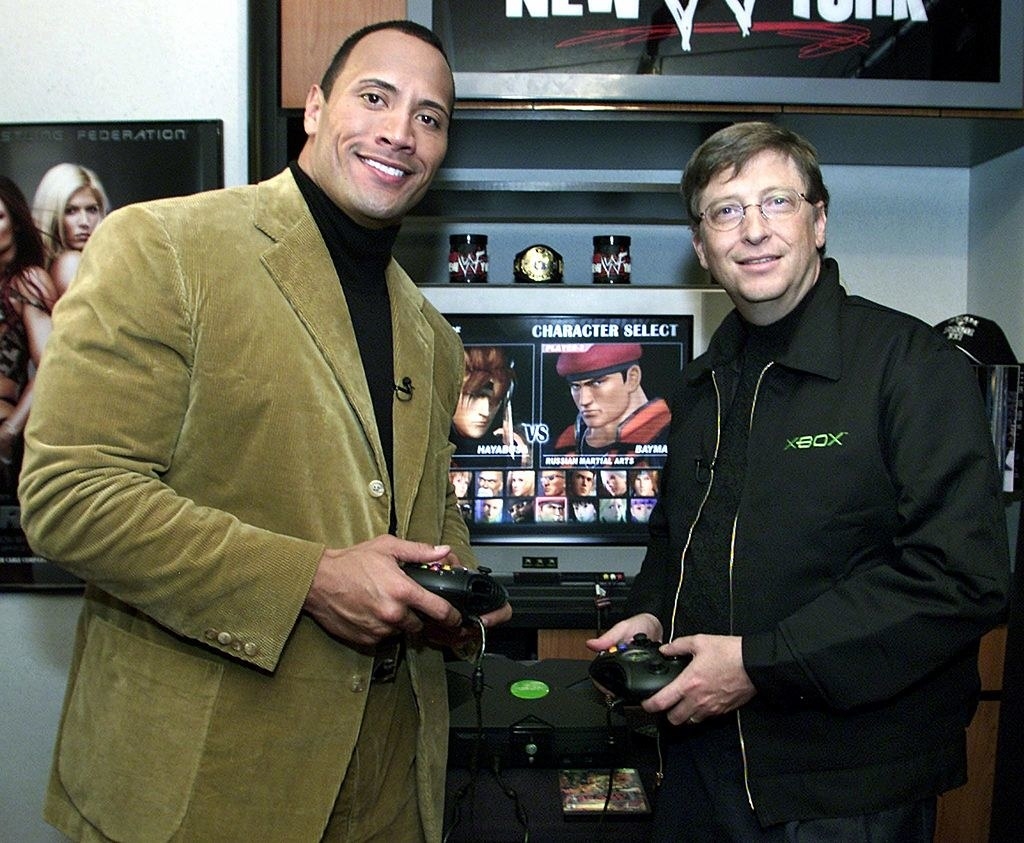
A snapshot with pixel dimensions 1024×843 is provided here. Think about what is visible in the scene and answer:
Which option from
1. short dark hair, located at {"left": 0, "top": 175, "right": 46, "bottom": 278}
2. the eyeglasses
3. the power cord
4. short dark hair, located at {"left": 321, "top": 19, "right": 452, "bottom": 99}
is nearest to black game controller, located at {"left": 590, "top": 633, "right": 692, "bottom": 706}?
the power cord

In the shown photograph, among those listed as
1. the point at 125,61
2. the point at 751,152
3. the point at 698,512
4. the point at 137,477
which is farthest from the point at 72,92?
the point at 698,512

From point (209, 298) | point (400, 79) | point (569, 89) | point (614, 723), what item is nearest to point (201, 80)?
point (569, 89)

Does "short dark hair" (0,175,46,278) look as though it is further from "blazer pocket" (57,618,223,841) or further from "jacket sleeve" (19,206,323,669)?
"blazer pocket" (57,618,223,841)

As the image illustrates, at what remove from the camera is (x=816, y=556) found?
1186 millimetres

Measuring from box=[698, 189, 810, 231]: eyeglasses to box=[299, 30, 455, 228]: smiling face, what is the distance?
1.45ft

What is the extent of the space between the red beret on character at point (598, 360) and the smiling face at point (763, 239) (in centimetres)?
101

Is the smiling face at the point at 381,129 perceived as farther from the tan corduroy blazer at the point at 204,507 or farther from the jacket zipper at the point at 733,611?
the jacket zipper at the point at 733,611

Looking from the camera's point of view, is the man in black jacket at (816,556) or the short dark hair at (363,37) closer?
the man in black jacket at (816,556)

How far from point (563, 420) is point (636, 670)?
119cm

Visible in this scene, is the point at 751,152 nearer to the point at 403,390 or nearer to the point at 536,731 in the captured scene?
the point at 403,390

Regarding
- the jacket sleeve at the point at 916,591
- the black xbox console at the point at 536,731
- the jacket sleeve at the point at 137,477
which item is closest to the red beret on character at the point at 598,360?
the black xbox console at the point at 536,731

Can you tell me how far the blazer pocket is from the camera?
1.06 metres

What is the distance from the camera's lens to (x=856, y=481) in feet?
3.87

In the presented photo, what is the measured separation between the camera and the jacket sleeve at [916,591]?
3.63 feet
